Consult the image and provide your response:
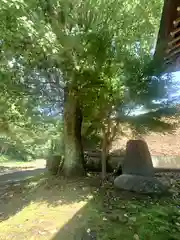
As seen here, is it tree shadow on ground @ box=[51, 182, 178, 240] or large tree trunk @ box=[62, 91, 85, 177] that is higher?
large tree trunk @ box=[62, 91, 85, 177]

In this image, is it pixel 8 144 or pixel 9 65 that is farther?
pixel 8 144

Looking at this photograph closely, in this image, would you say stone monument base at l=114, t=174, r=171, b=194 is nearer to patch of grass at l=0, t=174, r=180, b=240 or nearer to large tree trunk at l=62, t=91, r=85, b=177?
patch of grass at l=0, t=174, r=180, b=240

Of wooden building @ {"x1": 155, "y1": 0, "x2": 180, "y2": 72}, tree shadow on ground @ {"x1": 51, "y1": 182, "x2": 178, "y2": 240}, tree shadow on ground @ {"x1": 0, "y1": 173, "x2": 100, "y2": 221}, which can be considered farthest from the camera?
tree shadow on ground @ {"x1": 0, "y1": 173, "x2": 100, "y2": 221}

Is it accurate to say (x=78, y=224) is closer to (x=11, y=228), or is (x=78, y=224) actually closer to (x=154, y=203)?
(x=11, y=228)

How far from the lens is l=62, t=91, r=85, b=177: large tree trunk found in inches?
255

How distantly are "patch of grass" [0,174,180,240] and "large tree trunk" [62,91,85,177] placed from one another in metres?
0.52

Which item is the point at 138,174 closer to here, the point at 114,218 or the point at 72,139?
the point at 114,218

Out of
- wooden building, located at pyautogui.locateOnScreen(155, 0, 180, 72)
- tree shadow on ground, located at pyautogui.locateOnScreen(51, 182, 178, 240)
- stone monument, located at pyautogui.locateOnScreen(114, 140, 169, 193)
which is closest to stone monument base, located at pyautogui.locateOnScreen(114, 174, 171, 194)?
stone monument, located at pyautogui.locateOnScreen(114, 140, 169, 193)

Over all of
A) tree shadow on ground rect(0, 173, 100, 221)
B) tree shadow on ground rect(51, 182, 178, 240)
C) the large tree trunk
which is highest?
the large tree trunk

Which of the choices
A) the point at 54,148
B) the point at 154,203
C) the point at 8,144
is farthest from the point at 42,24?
the point at 8,144

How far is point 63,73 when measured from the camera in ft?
18.7

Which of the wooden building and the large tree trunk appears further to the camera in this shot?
the large tree trunk

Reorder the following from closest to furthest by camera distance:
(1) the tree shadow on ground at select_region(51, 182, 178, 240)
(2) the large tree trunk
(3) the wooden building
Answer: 1. (3) the wooden building
2. (1) the tree shadow on ground at select_region(51, 182, 178, 240)
3. (2) the large tree trunk

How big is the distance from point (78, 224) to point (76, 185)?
5.99ft
